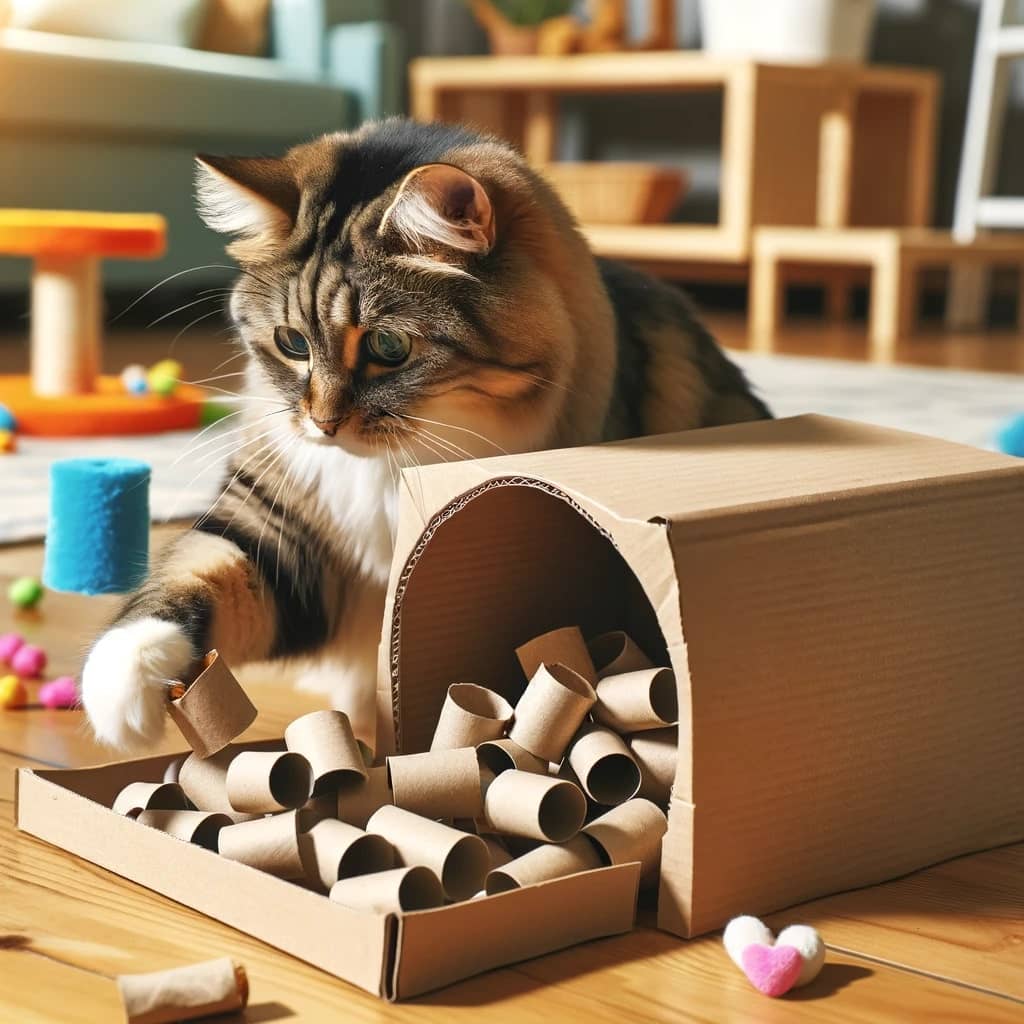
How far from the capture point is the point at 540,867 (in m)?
1.08

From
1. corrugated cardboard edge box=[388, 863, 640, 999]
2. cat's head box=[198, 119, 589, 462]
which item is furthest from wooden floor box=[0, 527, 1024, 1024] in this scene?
cat's head box=[198, 119, 589, 462]

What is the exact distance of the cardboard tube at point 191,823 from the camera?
3.77 ft

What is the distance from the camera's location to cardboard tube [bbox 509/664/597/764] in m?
1.19

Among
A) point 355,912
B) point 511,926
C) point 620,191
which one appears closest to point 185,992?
point 355,912

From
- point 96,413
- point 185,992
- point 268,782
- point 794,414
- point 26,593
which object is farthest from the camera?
point 96,413

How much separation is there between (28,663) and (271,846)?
0.66m

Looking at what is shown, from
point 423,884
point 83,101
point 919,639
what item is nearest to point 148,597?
point 423,884

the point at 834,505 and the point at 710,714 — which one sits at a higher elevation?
the point at 834,505

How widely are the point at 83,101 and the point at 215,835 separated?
3.72m

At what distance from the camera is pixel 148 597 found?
1.33 metres

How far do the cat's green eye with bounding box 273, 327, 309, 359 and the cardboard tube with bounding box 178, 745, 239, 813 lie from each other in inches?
14.4

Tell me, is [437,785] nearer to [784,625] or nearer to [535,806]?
[535,806]

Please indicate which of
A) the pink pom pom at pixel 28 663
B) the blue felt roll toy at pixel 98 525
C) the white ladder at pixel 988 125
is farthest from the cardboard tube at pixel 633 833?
the white ladder at pixel 988 125

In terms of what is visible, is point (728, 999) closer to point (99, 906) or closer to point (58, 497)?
point (99, 906)
